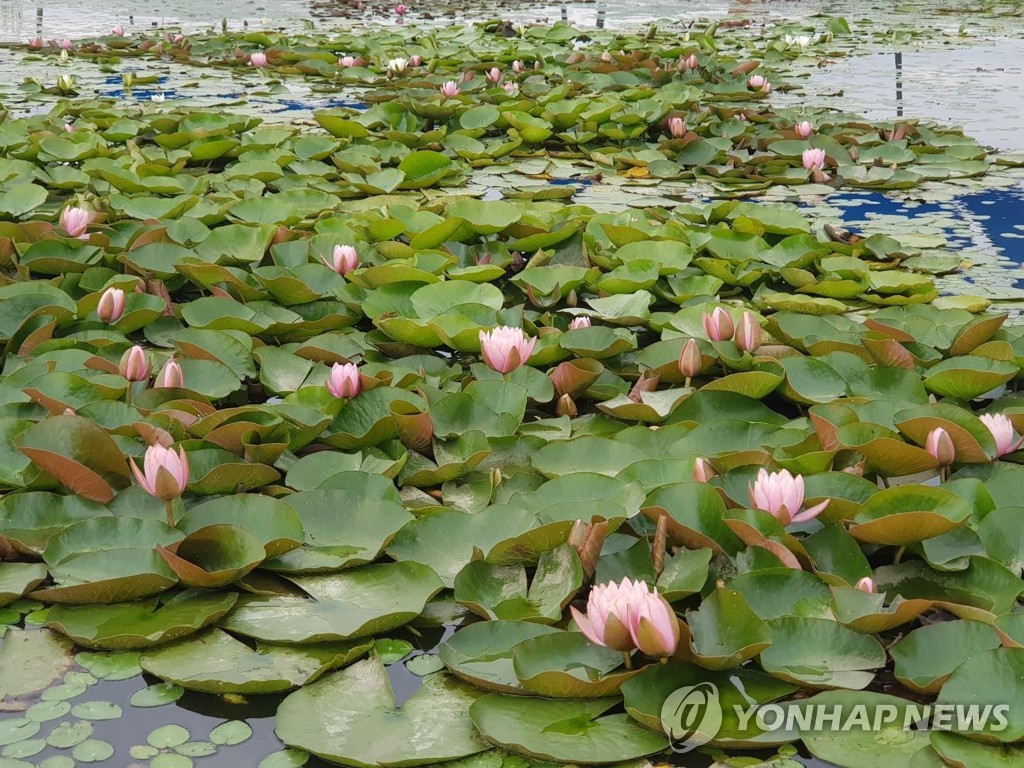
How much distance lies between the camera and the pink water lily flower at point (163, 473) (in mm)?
1764

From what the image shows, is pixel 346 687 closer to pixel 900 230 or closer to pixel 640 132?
pixel 900 230

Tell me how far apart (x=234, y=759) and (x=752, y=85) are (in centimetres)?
628

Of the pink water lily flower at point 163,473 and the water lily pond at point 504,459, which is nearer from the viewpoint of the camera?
the water lily pond at point 504,459

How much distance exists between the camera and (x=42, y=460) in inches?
73.4

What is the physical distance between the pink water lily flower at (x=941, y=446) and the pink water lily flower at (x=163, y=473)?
146cm

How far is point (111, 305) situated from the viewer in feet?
8.80

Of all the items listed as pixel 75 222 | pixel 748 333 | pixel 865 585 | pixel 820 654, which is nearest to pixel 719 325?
pixel 748 333

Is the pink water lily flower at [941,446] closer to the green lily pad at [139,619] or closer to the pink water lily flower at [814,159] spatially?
the green lily pad at [139,619]

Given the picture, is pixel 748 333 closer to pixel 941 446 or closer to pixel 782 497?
pixel 941 446

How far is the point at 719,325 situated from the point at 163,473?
1.48 metres

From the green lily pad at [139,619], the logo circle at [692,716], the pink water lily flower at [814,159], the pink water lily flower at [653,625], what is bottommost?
the logo circle at [692,716]

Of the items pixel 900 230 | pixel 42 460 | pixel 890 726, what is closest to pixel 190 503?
pixel 42 460

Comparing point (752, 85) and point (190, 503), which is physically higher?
point (752, 85)

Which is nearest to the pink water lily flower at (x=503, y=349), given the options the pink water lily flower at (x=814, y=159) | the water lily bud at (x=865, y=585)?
the water lily bud at (x=865, y=585)
